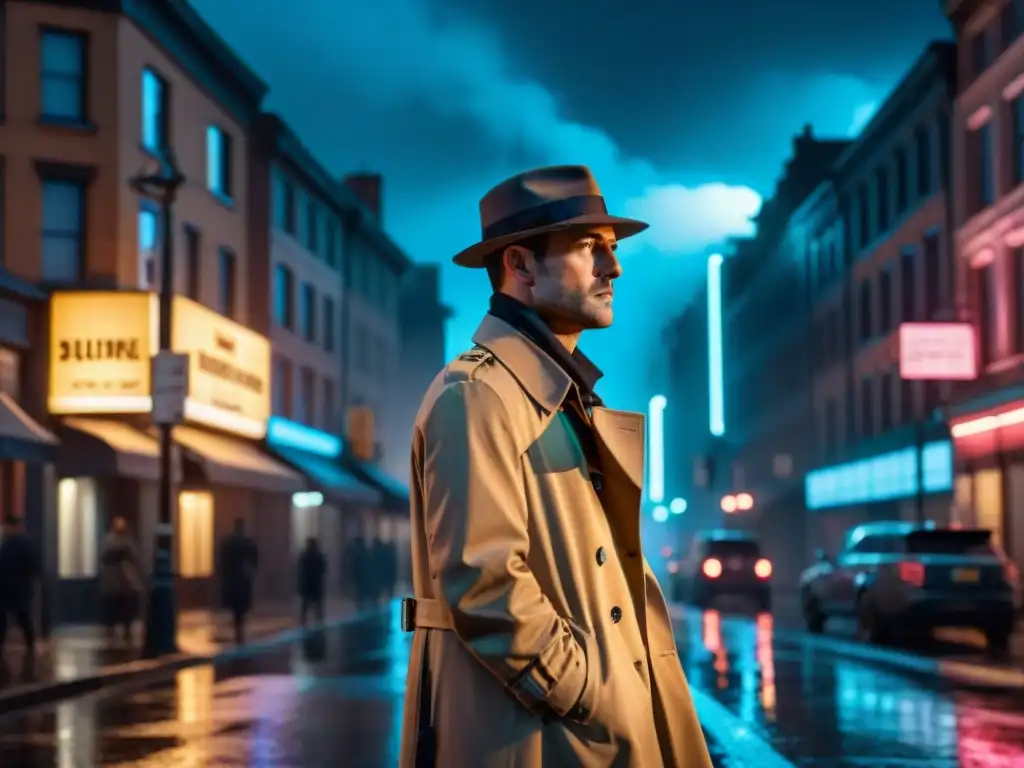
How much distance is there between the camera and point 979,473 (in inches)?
1517

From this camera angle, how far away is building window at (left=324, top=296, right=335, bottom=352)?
5262 centimetres

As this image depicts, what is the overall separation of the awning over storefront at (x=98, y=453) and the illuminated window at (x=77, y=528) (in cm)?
92

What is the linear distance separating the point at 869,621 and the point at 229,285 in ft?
68.8

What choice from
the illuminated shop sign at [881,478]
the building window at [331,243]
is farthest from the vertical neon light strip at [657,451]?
the building window at [331,243]

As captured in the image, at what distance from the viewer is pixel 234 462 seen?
1406 inches

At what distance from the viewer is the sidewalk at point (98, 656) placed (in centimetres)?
1689

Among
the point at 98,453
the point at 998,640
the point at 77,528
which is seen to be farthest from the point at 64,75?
the point at 998,640

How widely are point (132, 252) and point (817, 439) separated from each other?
3387 cm

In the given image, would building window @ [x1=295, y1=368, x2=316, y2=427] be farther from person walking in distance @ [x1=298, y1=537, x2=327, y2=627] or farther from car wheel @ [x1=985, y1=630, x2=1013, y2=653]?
car wheel @ [x1=985, y1=630, x2=1013, y2=653]

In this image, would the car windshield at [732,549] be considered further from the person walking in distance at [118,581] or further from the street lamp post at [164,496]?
the street lamp post at [164,496]

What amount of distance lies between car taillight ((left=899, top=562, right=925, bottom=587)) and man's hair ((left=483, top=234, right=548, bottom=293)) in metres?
20.1

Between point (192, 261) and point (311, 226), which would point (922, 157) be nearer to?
point (311, 226)

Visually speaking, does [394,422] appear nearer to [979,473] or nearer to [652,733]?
[979,473]

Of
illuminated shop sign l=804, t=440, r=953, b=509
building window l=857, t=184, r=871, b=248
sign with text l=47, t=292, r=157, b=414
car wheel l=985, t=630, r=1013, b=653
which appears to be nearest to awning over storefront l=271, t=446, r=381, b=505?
sign with text l=47, t=292, r=157, b=414
